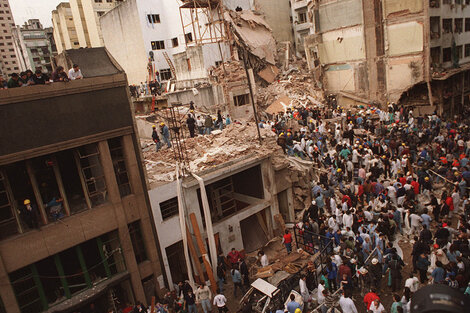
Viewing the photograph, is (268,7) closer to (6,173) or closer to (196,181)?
(196,181)

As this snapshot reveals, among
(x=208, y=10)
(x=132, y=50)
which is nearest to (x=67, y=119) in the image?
(x=208, y=10)

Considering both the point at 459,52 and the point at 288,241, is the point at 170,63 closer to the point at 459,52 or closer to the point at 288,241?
the point at 288,241

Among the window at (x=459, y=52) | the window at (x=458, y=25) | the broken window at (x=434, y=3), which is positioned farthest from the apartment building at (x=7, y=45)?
the window at (x=459, y=52)

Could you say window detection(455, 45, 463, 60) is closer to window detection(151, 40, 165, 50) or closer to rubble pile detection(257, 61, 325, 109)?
rubble pile detection(257, 61, 325, 109)

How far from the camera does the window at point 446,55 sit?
31875 mm

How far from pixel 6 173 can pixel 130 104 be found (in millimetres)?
4981

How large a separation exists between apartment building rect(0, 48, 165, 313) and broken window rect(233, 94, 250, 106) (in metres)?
19.7

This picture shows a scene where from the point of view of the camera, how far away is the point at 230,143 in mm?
18281

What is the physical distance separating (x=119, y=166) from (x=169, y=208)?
2.85 m

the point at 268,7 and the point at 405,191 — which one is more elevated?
the point at 268,7

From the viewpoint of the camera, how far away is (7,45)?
316ft

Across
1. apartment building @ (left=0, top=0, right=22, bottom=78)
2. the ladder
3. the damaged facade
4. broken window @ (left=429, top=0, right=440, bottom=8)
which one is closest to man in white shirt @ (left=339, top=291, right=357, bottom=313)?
the damaged facade

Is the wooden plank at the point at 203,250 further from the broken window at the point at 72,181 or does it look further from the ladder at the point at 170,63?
the ladder at the point at 170,63

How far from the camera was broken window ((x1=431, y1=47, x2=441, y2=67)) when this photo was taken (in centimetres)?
3033
